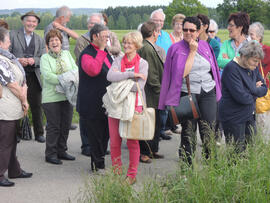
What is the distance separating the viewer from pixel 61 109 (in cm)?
→ 610

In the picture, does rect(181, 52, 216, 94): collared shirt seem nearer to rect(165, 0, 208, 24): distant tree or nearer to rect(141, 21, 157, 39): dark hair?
rect(141, 21, 157, 39): dark hair

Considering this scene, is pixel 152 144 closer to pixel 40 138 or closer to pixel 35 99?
pixel 40 138

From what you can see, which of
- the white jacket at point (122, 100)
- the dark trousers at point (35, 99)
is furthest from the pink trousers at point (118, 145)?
the dark trousers at point (35, 99)

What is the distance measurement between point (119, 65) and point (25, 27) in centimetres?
308

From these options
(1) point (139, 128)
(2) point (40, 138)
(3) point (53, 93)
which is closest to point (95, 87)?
(1) point (139, 128)

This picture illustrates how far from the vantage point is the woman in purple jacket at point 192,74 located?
5.03m

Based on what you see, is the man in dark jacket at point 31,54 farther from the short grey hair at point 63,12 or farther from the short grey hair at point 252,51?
the short grey hair at point 252,51

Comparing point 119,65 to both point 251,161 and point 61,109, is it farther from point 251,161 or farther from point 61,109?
point 251,161

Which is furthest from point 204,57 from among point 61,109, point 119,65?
point 61,109

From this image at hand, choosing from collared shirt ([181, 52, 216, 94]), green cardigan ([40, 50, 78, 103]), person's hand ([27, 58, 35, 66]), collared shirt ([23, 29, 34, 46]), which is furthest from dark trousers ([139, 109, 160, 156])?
collared shirt ([23, 29, 34, 46])

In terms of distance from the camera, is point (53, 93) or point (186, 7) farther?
point (186, 7)

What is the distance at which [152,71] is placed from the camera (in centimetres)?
602

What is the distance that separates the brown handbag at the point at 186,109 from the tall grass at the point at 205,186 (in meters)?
1.14

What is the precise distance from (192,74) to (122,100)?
37.7 inches
